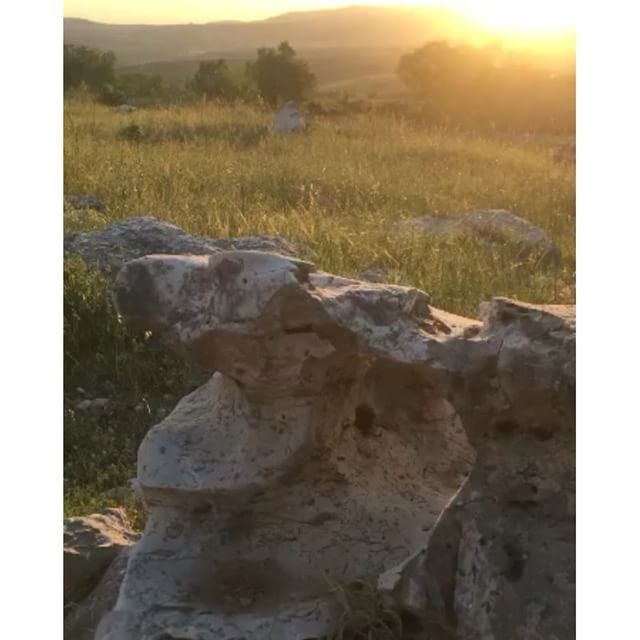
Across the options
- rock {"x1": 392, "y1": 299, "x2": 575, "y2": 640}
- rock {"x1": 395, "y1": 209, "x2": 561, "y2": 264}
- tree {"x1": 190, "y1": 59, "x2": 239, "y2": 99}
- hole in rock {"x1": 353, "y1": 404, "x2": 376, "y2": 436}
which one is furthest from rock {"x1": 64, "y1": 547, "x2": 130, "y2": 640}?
tree {"x1": 190, "y1": 59, "x2": 239, "y2": 99}

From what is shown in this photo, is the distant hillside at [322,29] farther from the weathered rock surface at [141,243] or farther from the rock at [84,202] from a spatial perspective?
the rock at [84,202]

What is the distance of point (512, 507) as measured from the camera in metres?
2.56

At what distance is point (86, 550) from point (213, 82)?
11045 mm

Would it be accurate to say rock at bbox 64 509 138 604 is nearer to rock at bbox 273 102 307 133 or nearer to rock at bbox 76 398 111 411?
rock at bbox 76 398 111 411

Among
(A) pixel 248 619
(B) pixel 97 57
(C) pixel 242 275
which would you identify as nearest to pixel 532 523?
(A) pixel 248 619

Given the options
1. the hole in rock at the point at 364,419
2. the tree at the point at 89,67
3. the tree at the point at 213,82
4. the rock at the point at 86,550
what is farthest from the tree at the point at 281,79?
the hole in rock at the point at 364,419

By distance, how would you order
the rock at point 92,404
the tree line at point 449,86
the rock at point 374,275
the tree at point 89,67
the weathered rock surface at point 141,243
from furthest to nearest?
the tree at point 89,67
the tree line at point 449,86
the weathered rock surface at point 141,243
the rock at point 374,275
the rock at point 92,404

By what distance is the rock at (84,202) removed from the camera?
797 cm

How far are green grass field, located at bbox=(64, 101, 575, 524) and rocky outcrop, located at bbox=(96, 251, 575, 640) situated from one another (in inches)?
64.2

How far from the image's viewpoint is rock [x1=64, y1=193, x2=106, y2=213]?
7.97 m

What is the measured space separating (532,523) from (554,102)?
861 centimetres

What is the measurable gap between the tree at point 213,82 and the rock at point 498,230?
642 cm

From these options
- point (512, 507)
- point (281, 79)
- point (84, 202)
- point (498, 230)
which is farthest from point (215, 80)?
point (512, 507)
